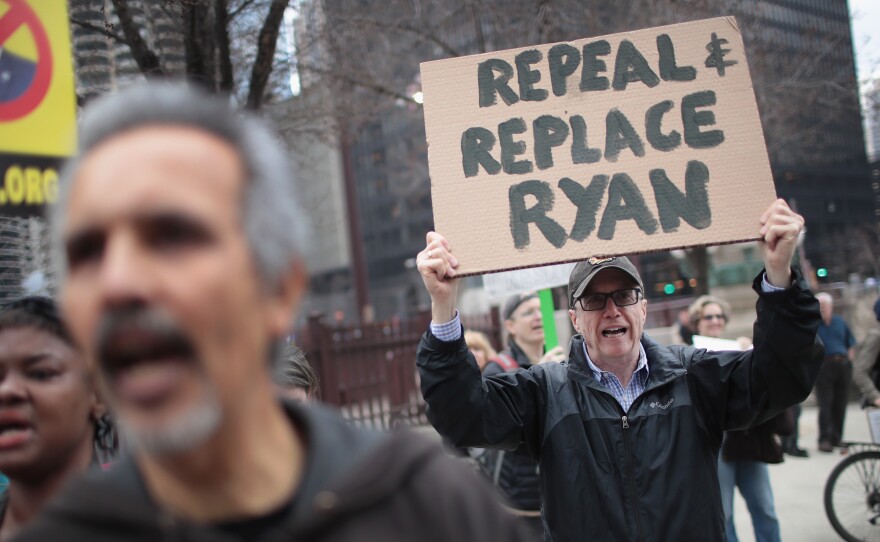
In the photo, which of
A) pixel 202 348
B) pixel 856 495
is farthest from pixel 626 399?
pixel 856 495

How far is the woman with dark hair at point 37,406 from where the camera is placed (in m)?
1.75

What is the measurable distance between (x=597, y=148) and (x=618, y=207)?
0.25 m

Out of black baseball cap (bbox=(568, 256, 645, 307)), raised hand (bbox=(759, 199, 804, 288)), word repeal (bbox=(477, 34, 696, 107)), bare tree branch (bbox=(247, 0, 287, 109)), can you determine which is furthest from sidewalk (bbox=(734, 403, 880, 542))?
bare tree branch (bbox=(247, 0, 287, 109))

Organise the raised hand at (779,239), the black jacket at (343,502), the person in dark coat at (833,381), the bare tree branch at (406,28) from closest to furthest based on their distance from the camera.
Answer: the black jacket at (343,502) < the raised hand at (779,239) < the bare tree branch at (406,28) < the person in dark coat at (833,381)

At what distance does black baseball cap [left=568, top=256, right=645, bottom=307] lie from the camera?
2.96m

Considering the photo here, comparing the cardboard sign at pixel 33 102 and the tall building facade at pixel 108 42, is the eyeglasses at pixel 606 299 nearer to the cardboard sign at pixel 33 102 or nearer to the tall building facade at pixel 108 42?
the cardboard sign at pixel 33 102

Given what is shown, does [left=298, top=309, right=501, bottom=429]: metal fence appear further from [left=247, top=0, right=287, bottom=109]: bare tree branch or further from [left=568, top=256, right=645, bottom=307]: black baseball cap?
[left=568, top=256, right=645, bottom=307]: black baseball cap

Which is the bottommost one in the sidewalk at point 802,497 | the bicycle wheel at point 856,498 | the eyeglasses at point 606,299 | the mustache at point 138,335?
the sidewalk at point 802,497

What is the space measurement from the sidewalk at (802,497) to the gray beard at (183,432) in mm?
6692

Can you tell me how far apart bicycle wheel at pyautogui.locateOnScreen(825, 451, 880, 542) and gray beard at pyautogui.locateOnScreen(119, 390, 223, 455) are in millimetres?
6261

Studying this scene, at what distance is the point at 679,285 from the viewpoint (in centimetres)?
5462

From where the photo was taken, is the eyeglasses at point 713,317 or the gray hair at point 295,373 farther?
the eyeglasses at point 713,317

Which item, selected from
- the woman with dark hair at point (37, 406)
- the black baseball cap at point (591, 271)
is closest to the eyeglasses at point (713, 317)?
the black baseball cap at point (591, 271)

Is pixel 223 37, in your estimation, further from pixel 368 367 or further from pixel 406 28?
pixel 368 367
